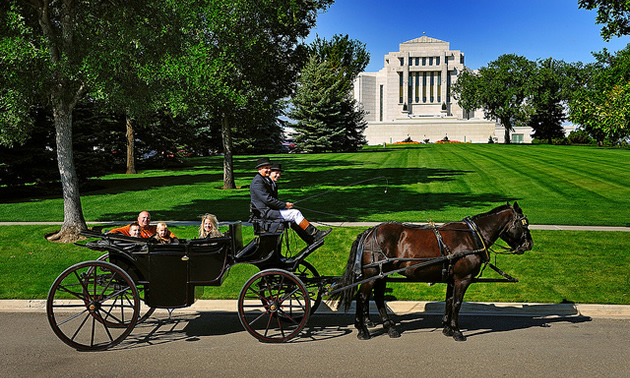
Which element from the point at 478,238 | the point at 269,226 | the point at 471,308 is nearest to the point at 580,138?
the point at 471,308

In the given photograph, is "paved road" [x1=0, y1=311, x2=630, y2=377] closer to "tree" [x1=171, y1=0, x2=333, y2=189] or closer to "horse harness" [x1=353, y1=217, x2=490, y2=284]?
"horse harness" [x1=353, y1=217, x2=490, y2=284]

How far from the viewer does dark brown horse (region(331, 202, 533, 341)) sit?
7.05 metres

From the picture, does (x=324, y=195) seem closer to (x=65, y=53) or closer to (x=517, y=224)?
(x=65, y=53)

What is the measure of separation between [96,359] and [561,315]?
22.5 ft

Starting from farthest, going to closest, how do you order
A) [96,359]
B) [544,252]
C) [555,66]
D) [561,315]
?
1. [555,66]
2. [544,252]
3. [561,315]
4. [96,359]

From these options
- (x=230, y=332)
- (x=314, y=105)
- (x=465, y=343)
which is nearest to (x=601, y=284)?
(x=465, y=343)

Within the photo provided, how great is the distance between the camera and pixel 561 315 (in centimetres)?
819

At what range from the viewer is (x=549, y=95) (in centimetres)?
6712

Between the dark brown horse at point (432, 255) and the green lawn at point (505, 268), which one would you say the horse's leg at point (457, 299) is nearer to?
the dark brown horse at point (432, 255)

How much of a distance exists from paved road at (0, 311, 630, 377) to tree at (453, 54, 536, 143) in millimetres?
66267

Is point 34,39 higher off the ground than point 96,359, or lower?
higher

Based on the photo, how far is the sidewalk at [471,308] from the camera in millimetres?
8195

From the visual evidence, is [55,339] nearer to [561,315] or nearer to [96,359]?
[96,359]

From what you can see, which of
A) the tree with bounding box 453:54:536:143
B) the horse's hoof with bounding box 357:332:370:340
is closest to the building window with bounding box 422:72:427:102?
the tree with bounding box 453:54:536:143
